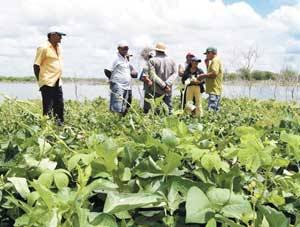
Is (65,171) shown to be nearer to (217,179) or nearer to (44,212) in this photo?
(44,212)

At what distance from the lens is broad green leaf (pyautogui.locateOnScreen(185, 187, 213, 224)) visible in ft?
3.65

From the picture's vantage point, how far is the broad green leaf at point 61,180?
4.21ft

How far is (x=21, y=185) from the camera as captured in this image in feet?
4.21

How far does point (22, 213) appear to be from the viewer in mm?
1308

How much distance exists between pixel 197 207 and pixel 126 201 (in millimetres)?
138

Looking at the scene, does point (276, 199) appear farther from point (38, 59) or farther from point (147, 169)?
point (38, 59)

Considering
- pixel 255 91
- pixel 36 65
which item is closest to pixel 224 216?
pixel 36 65

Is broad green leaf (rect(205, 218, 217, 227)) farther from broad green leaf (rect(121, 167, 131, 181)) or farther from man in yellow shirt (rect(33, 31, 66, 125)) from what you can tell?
man in yellow shirt (rect(33, 31, 66, 125))

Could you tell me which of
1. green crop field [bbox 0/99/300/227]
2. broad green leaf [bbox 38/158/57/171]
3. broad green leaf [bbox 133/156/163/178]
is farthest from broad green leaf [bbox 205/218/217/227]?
broad green leaf [bbox 38/158/57/171]

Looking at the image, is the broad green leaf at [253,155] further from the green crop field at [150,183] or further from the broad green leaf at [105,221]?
the broad green leaf at [105,221]

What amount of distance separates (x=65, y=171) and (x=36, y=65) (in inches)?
271

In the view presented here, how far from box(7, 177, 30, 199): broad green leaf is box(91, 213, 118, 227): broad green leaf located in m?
0.20

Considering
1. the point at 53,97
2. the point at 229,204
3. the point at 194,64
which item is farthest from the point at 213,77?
the point at 229,204

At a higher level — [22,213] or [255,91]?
[22,213]
